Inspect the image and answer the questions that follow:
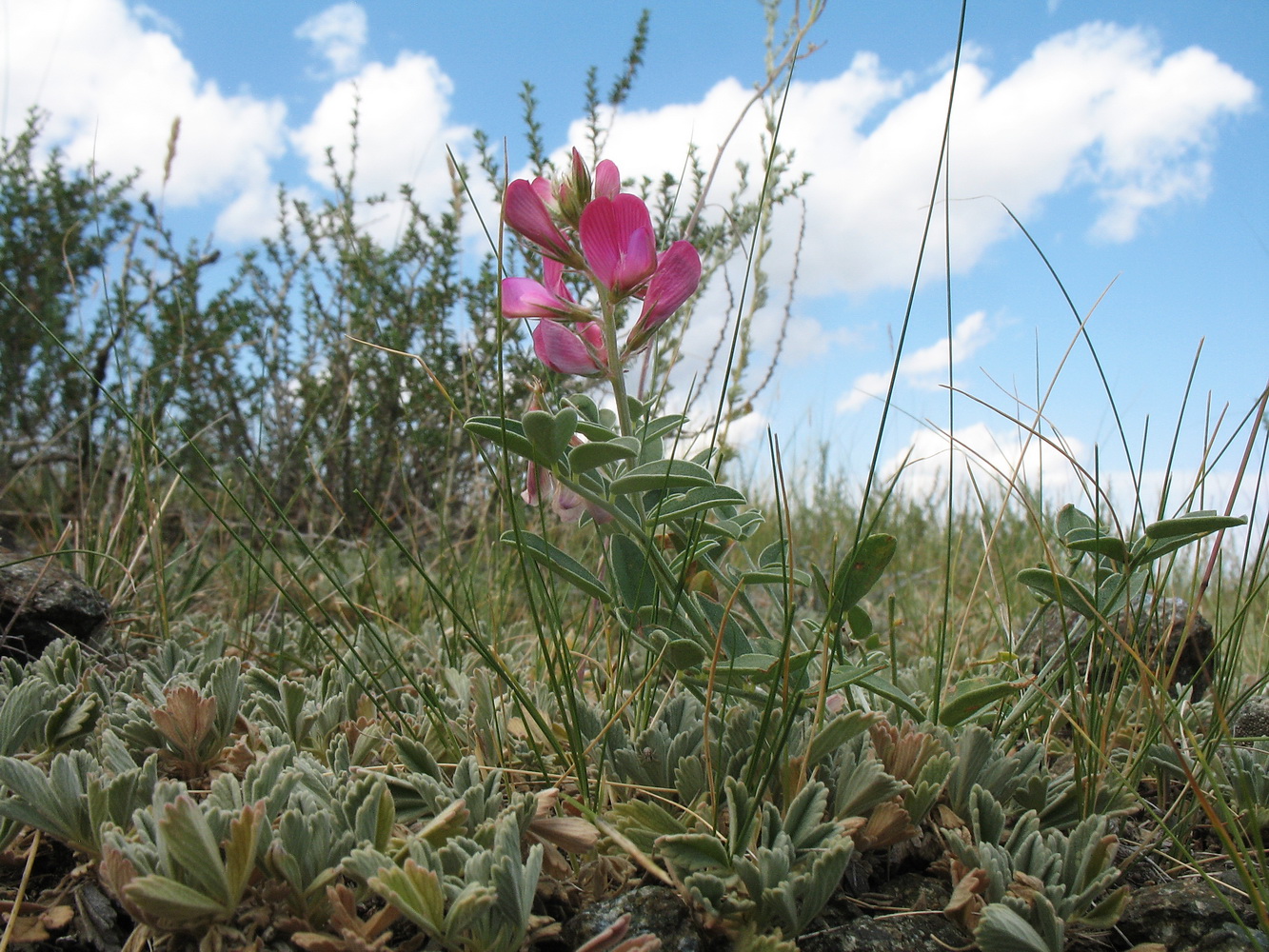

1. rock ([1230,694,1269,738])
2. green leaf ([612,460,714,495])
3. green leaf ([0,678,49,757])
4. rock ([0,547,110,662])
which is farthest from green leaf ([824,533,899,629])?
rock ([0,547,110,662])

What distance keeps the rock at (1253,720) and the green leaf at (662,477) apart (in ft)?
3.77

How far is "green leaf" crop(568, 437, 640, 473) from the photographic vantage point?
971 millimetres

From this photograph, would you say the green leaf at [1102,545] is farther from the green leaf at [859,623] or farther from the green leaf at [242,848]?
the green leaf at [242,848]

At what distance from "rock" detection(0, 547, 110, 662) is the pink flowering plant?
1.32 metres

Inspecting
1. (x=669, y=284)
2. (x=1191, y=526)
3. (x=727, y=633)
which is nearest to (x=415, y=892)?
(x=727, y=633)

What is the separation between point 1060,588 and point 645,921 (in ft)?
2.23

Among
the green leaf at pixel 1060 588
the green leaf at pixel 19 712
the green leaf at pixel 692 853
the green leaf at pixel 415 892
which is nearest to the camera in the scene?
the green leaf at pixel 415 892

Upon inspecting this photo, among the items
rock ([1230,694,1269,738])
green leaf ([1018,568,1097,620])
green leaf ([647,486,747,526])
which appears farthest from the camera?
rock ([1230,694,1269,738])

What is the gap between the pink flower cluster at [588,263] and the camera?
106 centimetres

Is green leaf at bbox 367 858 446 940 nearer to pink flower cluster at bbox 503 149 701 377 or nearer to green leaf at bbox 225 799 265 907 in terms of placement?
green leaf at bbox 225 799 265 907

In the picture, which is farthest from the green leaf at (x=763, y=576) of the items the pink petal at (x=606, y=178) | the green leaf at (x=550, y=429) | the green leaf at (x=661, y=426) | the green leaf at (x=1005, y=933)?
the pink petal at (x=606, y=178)

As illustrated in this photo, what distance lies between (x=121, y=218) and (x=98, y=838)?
4.86m

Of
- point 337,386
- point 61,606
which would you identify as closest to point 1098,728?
point 61,606

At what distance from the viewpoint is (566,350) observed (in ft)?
3.76
